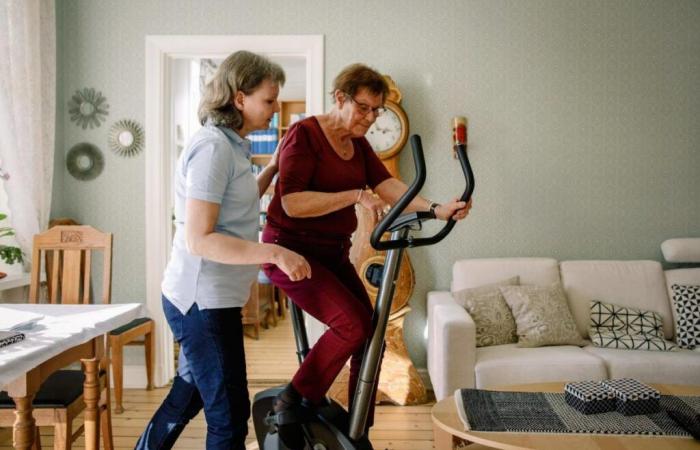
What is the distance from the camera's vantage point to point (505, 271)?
3051mm

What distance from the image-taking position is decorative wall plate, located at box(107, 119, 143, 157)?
131 inches

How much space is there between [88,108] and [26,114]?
1.48ft

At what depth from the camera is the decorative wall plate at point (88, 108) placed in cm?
334

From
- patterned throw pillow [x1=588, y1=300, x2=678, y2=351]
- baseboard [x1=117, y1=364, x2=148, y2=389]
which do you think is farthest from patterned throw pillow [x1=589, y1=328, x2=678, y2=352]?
baseboard [x1=117, y1=364, x2=148, y2=389]

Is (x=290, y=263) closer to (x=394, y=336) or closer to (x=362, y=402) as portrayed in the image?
(x=362, y=402)

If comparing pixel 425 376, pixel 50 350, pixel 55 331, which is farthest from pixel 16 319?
pixel 425 376

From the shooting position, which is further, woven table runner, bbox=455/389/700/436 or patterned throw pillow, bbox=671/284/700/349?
patterned throw pillow, bbox=671/284/700/349

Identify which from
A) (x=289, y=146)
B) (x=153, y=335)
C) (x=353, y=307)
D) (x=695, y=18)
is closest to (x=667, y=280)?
(x=695, y=18)

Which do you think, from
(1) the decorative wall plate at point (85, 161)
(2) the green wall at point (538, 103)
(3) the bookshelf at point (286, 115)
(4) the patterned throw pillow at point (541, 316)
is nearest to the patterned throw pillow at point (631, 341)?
(4) the patterned throw pillow at point (541, 316)

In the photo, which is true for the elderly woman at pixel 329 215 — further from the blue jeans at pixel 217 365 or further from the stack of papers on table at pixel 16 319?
the stack of papers on table at pixel 16 319

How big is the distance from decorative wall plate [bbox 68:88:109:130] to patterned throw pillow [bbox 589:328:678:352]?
133 inches

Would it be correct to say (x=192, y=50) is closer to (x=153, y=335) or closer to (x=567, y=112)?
(x=153, y=335)

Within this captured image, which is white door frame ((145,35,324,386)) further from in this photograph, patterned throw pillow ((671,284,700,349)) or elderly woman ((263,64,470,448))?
patterned throw pillow ((671,284,700,349))

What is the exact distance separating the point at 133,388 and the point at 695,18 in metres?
4.42
